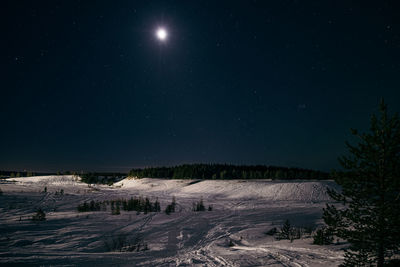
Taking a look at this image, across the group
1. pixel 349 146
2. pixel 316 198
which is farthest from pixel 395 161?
pixel 316 198

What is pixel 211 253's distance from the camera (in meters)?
8.80

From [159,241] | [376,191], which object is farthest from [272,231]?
[376,191]

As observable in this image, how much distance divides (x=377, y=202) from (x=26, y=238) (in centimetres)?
1351

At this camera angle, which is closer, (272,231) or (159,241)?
(159,241)

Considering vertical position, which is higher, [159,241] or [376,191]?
[376,191]

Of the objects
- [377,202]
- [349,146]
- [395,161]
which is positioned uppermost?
[349,146]

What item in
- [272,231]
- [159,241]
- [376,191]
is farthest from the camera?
[272,231]

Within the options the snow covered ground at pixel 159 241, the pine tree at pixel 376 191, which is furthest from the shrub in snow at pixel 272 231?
the pine tree at pixel 376 191

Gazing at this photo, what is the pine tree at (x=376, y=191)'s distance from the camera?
6.11 meters

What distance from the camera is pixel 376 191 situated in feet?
21.1

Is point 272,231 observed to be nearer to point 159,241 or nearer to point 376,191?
point 159,241

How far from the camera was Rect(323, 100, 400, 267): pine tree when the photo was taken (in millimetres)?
6109

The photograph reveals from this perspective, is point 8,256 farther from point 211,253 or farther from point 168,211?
point 168,211

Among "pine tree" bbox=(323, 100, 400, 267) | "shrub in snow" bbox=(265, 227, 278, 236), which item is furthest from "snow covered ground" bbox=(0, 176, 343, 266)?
"pine tree" bbox=(323, 100, 400, 267)
